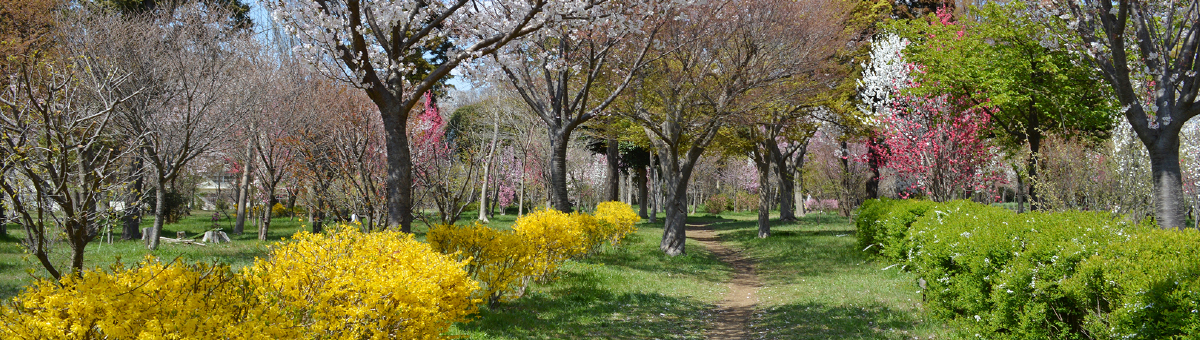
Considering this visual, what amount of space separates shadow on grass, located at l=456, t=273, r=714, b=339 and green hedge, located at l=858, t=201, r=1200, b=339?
2620mm

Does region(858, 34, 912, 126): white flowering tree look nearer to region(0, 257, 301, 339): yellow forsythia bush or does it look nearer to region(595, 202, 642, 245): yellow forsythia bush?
region(595, 202, 642, 245): yellow forsythia bush

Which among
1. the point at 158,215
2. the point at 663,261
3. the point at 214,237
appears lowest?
the point at 663,261

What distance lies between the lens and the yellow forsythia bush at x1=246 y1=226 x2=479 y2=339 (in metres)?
3.94

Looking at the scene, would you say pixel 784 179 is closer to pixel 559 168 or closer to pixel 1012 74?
pixel 1012 74

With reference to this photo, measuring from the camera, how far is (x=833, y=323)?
24.7 ft

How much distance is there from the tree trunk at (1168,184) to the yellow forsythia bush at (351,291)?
821 centimetres

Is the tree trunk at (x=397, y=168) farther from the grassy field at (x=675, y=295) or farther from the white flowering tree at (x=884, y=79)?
the white flowering tree at (x=884, y=79)

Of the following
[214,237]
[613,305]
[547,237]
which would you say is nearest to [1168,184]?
[613,305]

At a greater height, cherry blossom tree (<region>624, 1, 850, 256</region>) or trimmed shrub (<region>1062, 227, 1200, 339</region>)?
cherry blossom tree (<region>624, 1, 850, 256</region>)

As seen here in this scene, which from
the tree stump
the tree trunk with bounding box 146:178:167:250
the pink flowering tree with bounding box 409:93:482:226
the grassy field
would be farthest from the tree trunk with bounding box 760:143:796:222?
the tree trunk with bounding box 146:178:167:250

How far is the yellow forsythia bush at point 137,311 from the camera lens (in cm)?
280

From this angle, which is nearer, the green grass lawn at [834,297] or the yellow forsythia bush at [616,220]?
the green grass lawn at [834,297]

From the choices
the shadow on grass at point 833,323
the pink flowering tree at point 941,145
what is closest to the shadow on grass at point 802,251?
the pink flowering tree at point 941,145

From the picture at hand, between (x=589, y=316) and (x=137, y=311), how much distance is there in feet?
17.3
